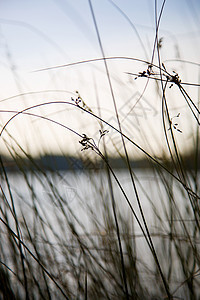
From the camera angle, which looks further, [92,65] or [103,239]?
[92,65]

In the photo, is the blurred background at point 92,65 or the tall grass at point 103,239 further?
the blurred background at point 92,65

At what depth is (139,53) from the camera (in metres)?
0.81

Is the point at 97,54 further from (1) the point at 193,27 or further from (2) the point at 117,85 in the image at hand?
(1) the point at 193,27

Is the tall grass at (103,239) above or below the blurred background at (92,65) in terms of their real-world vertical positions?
below

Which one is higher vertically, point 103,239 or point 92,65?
point 92,65

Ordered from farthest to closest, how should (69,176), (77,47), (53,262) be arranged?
1. (69,176)
2. (77,47)
3. (53,262)

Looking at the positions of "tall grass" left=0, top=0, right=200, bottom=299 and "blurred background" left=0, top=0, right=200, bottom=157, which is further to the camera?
"blurred background" left=0, top=0, right=200, bottom=157

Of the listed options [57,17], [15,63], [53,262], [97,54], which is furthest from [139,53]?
[53,262]

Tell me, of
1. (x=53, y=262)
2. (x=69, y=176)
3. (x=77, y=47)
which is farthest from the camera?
(x=69, y=176)

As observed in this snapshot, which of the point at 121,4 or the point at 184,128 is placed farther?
the point at 184,128

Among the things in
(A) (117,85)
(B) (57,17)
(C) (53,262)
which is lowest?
(C) (53,262)

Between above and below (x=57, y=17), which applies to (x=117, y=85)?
below

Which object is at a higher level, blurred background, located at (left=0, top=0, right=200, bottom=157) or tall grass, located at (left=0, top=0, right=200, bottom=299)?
blurred background, located at (left=0, top=0, right=200, bottom=157)

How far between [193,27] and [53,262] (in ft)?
2.27
